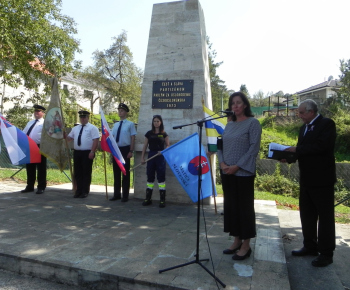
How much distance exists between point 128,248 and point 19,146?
14.8 feet

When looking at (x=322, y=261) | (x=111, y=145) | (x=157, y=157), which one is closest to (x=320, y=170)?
(x=322, y=261)

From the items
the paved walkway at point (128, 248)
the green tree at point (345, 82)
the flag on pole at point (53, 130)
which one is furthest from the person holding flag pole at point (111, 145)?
the green tree at point (345, 82)

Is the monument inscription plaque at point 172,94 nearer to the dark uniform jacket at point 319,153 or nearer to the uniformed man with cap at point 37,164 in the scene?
the uniformed man with cap at point 37,164

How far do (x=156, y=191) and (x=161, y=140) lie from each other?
121 centimetres

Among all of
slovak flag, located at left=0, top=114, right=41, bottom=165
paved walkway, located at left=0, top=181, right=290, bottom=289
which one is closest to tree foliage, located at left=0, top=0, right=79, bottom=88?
slovak flag, located at left=0, top=114, right=41, bottom=165

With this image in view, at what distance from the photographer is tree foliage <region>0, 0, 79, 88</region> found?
1260cm

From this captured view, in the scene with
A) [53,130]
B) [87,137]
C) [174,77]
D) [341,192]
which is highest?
[174,77]

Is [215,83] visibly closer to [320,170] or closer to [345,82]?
[345,82]

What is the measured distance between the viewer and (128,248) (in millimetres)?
3828

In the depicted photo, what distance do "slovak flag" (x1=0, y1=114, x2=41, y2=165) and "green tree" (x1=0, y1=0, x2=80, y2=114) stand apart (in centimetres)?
510

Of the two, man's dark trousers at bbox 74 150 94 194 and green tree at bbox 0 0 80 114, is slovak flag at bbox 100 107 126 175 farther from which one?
green tree at bbox 0 0 80 114

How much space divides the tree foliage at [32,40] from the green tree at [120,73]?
19018 mm

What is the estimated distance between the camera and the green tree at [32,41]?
12.6 meters

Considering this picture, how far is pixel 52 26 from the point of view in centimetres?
1578
